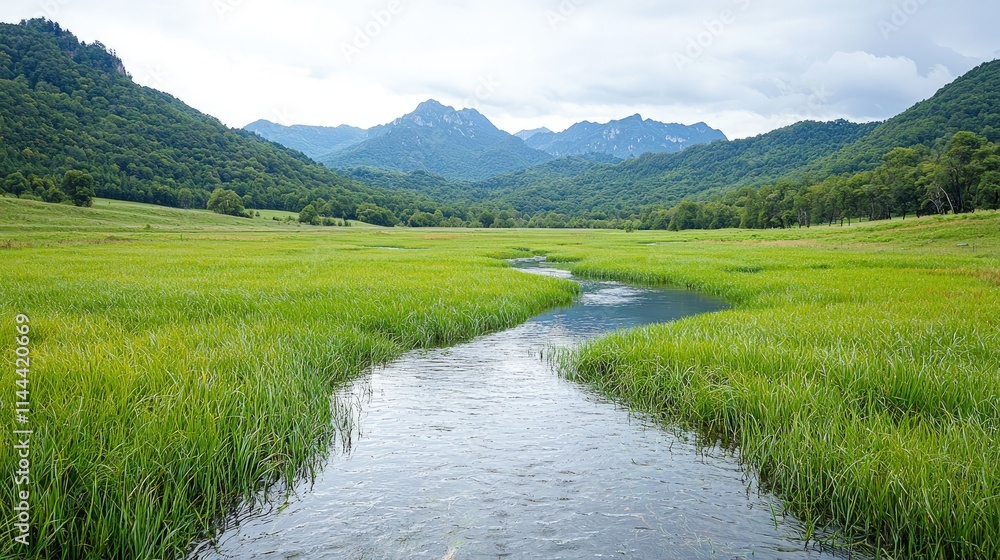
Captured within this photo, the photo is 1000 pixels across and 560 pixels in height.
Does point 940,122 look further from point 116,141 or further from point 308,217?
point 116,141

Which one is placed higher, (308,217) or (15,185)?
(15,185)

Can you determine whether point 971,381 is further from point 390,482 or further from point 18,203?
point 18,203

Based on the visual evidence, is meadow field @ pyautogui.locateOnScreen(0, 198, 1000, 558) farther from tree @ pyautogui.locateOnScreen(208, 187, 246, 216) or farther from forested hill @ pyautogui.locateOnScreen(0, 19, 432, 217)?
forested hill @ pyautogui.locateOnScreen(0, 19, 432, 217)

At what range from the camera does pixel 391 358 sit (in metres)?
12.8

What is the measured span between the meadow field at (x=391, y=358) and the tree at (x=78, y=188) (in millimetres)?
103778

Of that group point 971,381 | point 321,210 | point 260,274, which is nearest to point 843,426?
point 971,381

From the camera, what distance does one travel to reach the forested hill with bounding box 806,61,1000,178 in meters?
141

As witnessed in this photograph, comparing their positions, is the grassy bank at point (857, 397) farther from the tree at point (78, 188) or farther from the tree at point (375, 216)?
the tree at point (375, 216)

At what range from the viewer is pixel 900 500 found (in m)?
4.98

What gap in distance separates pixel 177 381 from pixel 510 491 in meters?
4.84

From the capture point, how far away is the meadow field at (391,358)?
4836 mm

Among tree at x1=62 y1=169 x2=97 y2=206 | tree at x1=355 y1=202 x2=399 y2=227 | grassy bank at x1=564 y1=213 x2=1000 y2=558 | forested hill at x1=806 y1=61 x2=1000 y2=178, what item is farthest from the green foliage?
forested hill at x1=806 y1=61 x2=1000 y2=178

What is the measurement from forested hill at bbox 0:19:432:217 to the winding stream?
142034 mm

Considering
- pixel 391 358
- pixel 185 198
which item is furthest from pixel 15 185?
pixel 391 358
